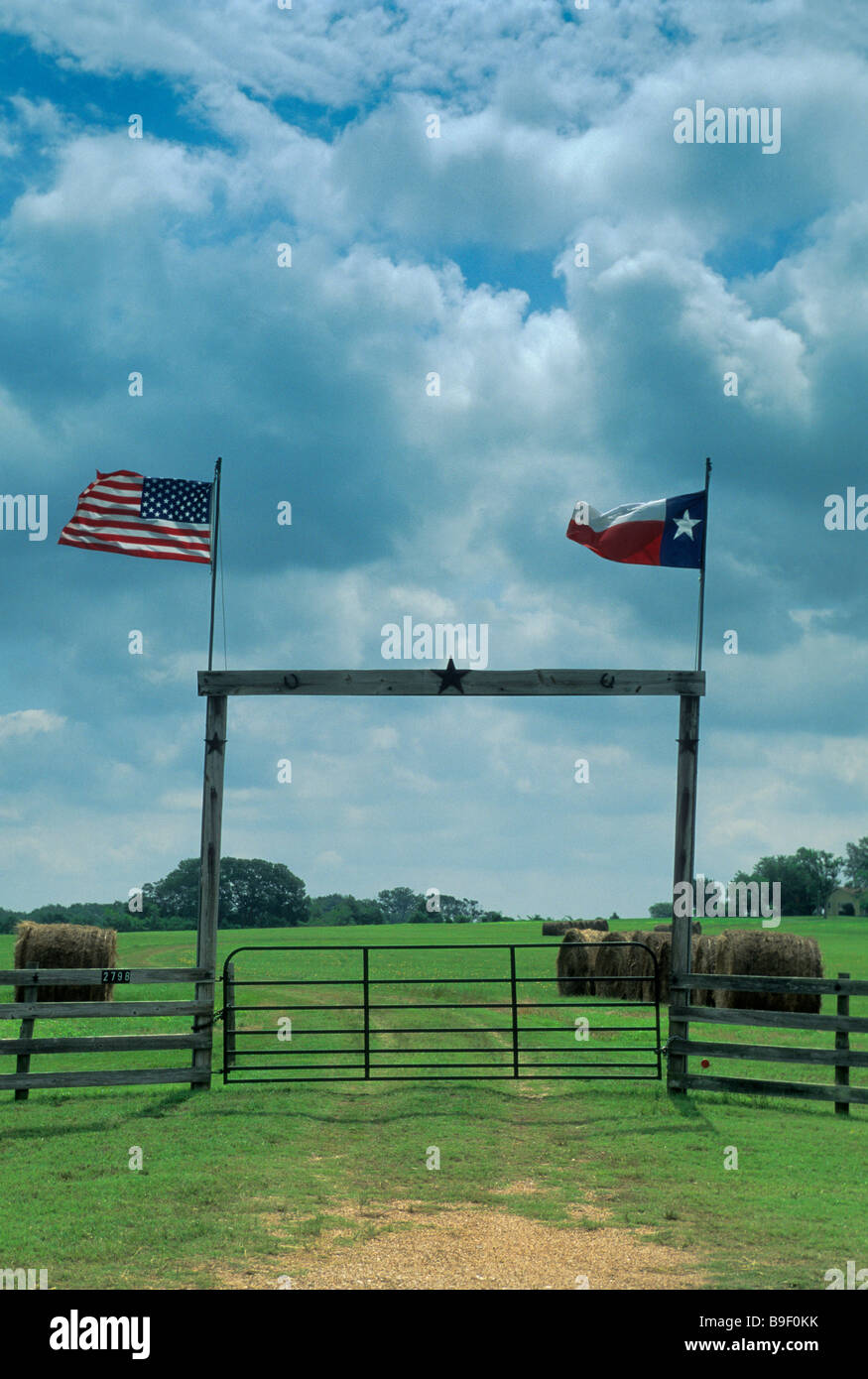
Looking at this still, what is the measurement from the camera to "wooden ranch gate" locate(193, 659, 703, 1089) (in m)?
13.0

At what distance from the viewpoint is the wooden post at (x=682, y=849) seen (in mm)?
12812

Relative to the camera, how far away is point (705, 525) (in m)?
13.7

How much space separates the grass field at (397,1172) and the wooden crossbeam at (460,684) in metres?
4.44

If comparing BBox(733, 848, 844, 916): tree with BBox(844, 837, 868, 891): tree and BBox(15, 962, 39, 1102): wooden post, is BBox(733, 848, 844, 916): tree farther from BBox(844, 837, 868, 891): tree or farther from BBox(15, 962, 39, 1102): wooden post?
BBox(15, 962, 39, 1102): wooden post

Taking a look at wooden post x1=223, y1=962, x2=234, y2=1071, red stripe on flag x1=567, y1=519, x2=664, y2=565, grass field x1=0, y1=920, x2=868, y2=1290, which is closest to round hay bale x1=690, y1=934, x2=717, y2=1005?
grass field x1=0, y1=920, x2=868, y2=1290

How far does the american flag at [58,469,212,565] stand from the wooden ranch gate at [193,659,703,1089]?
1.59 meters

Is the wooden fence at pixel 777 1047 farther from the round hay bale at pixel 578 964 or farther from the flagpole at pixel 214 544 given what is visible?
the round hay bale at pixel 578 964

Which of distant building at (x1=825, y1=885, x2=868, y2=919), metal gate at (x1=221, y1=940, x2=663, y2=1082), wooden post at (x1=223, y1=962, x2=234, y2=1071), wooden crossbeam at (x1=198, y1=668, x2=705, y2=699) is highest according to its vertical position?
wooden crossbeam at (x1=198, y1=668, x2=705, y2=699)

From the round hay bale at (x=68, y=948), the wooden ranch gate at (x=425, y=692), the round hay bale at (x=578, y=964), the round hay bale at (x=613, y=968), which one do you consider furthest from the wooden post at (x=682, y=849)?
the round hay bale at (x=68, y=948)

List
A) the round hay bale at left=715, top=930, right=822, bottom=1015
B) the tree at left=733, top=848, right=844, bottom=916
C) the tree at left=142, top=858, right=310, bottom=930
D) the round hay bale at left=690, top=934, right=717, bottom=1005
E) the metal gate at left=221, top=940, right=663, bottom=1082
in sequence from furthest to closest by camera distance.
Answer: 1. the tree at left=733, top=848, right=844, bottom=916
2. the tree at left=142, top=858, right=310, bottom=930
3. the round hay bale at left=690, top=934, right=717, bottom=1005
4. the round hay bale at left=715, top=930, right=822, bottom=1015
5. the metal gate at left=221, top=940, right=663, bottom=1082

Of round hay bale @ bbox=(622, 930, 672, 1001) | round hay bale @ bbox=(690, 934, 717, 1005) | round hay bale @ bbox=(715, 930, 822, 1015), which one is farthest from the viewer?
round hay bale @ bbox=(690, 934, 717, 1005)

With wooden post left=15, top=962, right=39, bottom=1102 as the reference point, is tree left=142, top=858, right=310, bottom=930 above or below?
below
